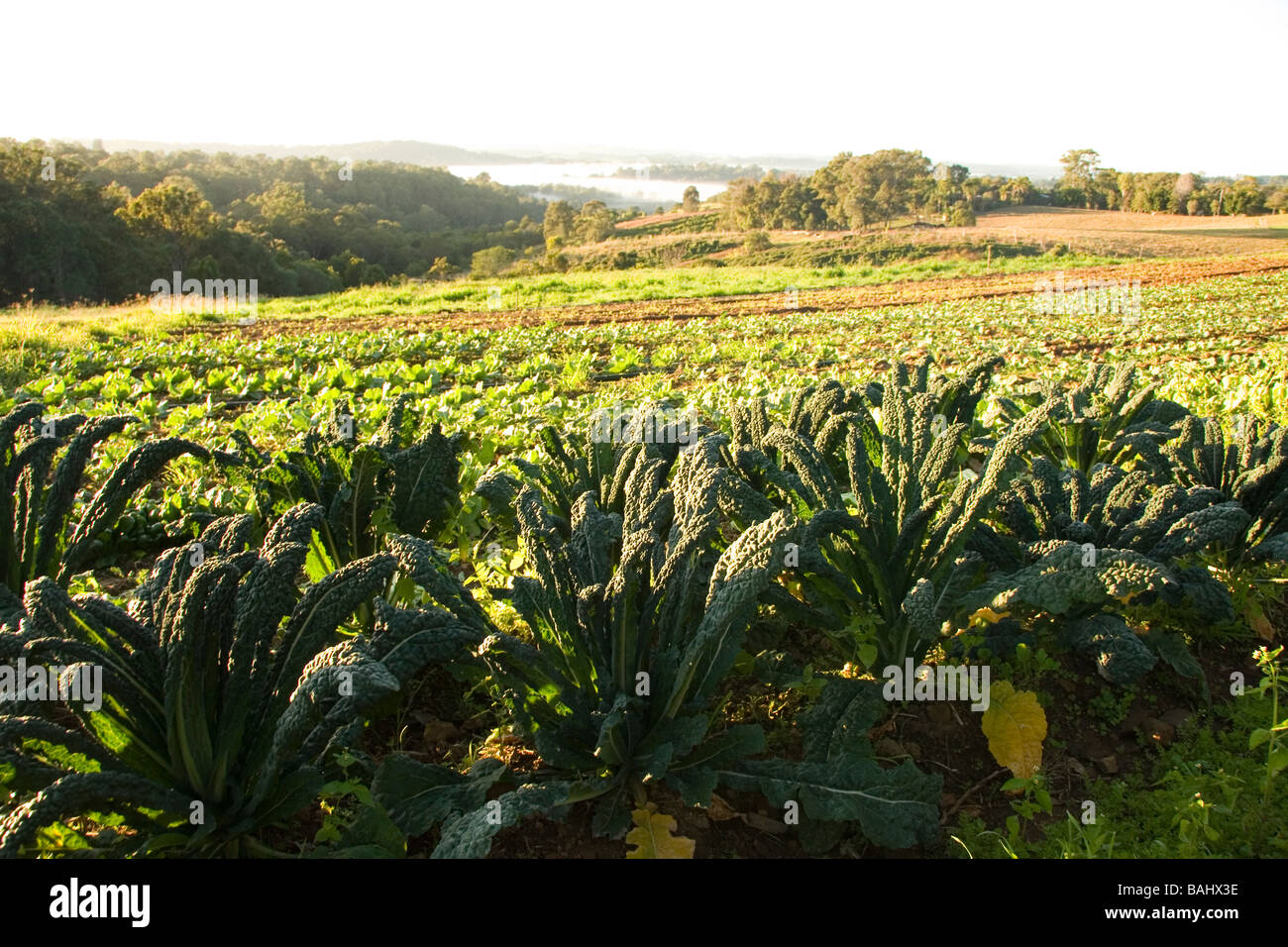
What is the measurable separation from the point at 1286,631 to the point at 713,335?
1118 centimetres

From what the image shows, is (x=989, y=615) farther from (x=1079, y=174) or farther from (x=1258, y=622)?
(x=1079, y=174)

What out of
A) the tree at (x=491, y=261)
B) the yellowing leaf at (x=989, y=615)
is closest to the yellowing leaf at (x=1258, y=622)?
the yellowing leaf at (x=989, y=615)

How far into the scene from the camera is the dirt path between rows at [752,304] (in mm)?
16578

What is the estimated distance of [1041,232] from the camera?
58.8m

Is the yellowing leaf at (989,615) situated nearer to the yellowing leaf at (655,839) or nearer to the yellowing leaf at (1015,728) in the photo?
the yellowing leaf at (1015,728)

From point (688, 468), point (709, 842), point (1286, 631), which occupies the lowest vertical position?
point (709, 842)

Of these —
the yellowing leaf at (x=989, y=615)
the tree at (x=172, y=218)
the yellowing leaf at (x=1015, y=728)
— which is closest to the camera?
the yellowing leaf at (x=1015, y=728)

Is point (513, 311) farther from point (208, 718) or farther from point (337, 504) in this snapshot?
point (208, 718)

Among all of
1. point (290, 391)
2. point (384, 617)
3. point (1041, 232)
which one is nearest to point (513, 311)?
point (290, 391)

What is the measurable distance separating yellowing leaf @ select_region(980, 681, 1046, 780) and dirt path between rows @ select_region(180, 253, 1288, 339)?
14105mm

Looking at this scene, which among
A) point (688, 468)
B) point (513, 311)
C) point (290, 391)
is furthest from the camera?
point (513, 311)

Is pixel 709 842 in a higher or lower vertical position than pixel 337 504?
lower

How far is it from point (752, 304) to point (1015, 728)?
1880 cm
